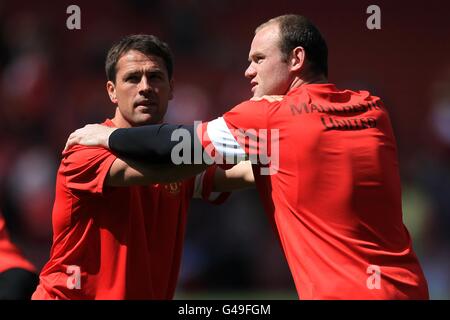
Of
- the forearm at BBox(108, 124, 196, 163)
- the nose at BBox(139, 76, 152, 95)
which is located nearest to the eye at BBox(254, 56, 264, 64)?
the forearm at BBox(108, 124, 196, 163)

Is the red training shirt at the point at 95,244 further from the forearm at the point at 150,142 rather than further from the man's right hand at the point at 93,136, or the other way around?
the forearm at the point at 150,142

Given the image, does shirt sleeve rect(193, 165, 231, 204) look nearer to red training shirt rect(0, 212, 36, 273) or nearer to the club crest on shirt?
the club crest on shirt

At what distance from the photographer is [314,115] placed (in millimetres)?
3859

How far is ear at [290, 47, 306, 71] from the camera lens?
4.08 metres

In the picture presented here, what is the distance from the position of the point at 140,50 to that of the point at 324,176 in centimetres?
143

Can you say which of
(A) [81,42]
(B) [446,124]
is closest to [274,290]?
(B) [446,124]

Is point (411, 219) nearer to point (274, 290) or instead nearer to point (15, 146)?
point (274, 290)

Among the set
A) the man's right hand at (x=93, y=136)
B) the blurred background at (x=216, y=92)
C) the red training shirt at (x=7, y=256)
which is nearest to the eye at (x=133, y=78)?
the man's right hand at (x=93, y=136)

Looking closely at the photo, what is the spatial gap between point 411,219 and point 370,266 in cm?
776

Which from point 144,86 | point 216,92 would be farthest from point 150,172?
point 216,92

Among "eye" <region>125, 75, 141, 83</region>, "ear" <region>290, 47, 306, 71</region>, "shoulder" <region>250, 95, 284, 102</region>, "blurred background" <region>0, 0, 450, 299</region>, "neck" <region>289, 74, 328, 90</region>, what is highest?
"ear" <region>290, 47, 306, 71</region>

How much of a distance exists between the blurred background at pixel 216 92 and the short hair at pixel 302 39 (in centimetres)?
A: 693

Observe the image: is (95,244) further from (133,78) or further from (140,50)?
(140,50)

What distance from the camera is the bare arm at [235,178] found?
4.73 metres
